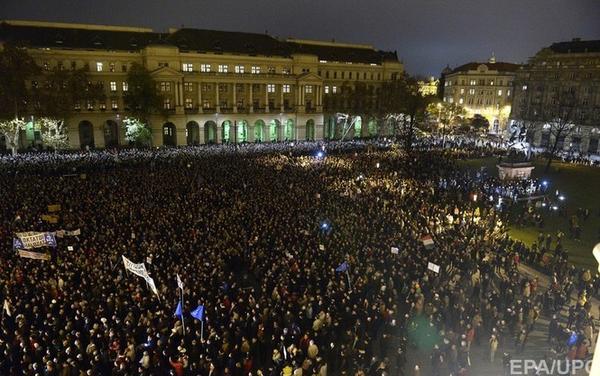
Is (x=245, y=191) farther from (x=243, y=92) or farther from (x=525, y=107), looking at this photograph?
(x=525, y=107)

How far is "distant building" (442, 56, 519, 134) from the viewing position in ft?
323

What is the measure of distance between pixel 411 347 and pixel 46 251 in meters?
14.3

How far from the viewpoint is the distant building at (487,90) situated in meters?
98.4

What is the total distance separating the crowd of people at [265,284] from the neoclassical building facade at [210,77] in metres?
32.4

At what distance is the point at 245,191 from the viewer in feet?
90.4

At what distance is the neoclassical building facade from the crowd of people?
106ft

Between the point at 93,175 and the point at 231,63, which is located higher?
the point at 231,63

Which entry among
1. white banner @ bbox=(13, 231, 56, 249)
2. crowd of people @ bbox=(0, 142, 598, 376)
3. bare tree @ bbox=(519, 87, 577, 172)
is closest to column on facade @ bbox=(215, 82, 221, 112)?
crowd of people @ bbox=(0, 142, 598, 376)

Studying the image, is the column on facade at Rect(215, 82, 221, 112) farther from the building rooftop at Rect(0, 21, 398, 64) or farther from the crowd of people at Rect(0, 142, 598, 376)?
the crowd of people at Rect(0, 142, 598, 376)

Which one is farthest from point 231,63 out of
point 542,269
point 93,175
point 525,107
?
point 542,269

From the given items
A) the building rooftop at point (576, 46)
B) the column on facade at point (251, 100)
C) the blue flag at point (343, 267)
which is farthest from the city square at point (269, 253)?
the building rooftop at point (576, 46)

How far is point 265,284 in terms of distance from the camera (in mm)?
14828

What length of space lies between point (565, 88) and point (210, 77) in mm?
52605

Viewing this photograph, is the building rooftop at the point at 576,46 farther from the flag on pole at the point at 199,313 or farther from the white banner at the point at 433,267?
the flag on pole at the point at 199,313
